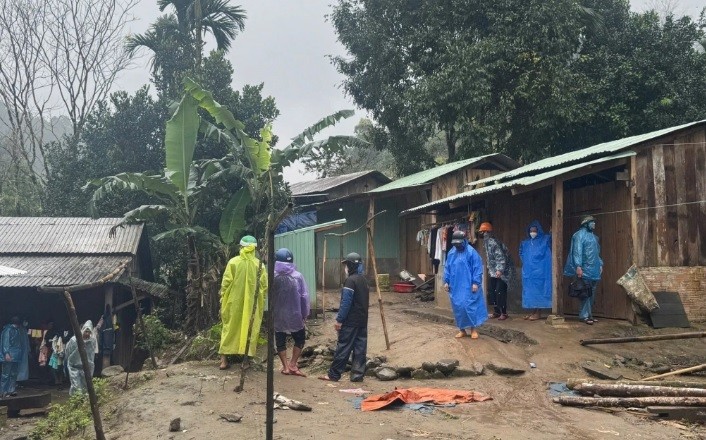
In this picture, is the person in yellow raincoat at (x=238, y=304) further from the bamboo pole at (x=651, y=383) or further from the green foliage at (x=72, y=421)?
the bamboo pole at (x=651, y=383)

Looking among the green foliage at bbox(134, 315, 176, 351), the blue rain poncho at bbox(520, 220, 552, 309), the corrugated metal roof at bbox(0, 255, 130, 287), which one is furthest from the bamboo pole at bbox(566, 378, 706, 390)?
the corrugated metal roof at bbox(0, 255, 130, 287)

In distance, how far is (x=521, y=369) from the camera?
821 cm

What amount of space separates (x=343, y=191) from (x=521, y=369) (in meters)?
13.1

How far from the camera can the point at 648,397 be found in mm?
6469

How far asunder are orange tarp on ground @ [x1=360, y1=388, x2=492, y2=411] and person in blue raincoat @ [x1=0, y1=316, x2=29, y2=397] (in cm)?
946

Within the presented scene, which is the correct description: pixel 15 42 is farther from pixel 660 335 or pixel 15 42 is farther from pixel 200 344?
pixel 660 335

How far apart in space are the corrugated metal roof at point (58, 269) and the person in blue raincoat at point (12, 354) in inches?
49.9

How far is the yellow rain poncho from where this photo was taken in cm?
803

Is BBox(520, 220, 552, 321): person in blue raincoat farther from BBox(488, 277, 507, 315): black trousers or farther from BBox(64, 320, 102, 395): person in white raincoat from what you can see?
BBox(64, 320, 102, 395): person in white raincoat

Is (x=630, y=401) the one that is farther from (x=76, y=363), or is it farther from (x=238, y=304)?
(x=76, y=363)

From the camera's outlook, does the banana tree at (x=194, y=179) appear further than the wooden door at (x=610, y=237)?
Yes

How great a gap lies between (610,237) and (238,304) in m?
6.19

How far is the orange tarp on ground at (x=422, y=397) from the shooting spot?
6699 mm

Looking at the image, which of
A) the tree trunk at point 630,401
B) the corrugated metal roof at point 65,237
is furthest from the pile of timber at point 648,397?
the corrugated metal roof at point 65,237
